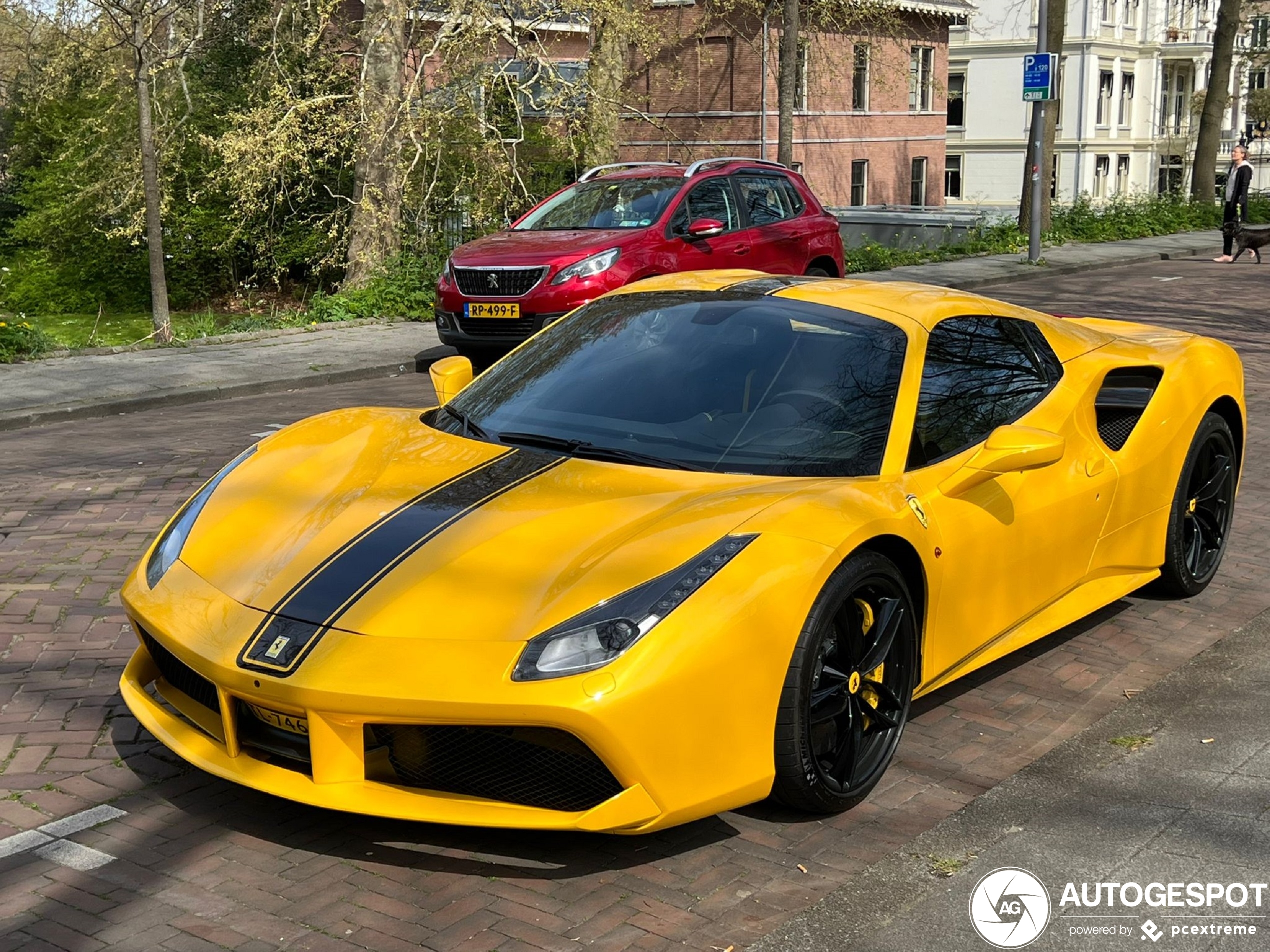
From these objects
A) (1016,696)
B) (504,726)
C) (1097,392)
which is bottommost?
(1016,696)

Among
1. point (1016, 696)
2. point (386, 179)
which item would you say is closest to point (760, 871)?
point (1016, 696)

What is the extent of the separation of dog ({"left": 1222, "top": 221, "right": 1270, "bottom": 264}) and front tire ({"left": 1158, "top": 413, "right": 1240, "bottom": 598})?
68.9 ft

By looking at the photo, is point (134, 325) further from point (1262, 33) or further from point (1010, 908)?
point (1262, 33)

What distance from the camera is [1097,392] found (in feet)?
18.0

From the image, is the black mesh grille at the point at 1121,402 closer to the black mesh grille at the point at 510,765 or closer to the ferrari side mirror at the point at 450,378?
the ferrari side mirror at the point at 450,378

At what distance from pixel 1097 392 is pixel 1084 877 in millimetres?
2352

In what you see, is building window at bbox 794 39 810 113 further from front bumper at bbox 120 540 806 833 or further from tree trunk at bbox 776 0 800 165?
front bumper at bbox 120 540 806 833

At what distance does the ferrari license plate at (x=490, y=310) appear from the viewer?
1332cm

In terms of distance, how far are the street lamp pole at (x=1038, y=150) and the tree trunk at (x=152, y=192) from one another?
1295cm

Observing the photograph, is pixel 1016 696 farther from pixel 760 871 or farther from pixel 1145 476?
pixel 760 871

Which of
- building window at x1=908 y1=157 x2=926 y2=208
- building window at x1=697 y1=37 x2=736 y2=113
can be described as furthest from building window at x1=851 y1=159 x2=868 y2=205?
building window at x1=697 y1=37 x2=736 y2=113

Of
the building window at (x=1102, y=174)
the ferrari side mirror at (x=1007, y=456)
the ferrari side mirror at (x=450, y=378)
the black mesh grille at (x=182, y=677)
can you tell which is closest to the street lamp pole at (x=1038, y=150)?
the ferrari side mirror at (x=450, y=378)

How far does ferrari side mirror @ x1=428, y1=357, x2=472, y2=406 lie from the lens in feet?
17.9

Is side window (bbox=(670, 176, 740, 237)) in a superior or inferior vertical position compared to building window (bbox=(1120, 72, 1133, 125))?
inferior
